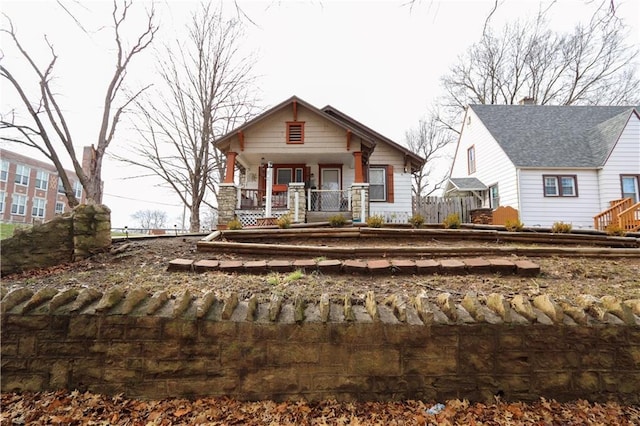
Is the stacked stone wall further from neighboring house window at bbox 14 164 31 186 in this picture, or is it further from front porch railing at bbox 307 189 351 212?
neighboring house window at bbox 14 164 31 186

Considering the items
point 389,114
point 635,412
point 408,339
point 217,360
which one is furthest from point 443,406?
point 389,114

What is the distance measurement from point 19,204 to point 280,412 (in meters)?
36.8

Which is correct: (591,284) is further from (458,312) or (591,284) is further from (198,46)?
(198,46)

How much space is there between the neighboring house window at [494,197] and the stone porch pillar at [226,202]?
1243cm

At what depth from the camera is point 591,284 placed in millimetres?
2965

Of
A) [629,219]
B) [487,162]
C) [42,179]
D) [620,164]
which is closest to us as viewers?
[629,219]

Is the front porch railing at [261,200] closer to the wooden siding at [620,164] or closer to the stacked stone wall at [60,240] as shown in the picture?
the stacked stone wall at [60,240]

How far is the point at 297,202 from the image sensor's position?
9164 millimetres

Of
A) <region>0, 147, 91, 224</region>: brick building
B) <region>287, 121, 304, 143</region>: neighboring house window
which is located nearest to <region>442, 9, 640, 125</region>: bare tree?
<region>287, 121, 304, 143</region>: neighboring house window

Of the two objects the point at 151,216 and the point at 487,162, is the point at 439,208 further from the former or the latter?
the point at 151,216

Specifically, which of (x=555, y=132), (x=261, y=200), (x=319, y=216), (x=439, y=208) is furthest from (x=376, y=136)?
(x=555, y=132)

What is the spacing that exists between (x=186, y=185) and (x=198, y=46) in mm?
6732

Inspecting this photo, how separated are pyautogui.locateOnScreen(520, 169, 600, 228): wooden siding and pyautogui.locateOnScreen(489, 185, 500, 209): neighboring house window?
5.29 feet

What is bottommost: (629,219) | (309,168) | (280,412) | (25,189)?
(280,412)
